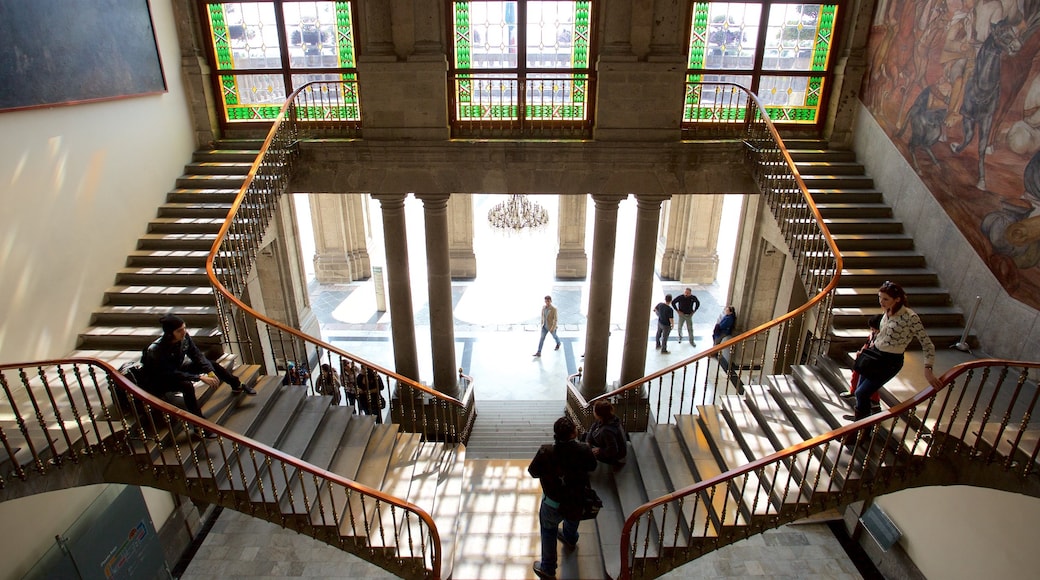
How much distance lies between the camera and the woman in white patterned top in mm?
4445

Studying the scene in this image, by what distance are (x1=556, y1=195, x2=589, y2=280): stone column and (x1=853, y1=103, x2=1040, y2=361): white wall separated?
734 centimetres

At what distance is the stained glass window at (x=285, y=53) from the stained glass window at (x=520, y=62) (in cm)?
160

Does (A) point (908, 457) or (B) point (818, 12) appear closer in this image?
(A) point (908, 457)

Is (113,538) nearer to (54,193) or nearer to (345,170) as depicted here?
(54,193)

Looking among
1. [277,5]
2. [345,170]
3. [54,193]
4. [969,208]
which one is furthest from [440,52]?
[969,208]

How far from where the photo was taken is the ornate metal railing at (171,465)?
435 cm

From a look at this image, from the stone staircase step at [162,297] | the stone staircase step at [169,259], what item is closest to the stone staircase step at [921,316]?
the stone staircase step at [162,297]

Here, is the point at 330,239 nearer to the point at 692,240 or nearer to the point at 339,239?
the point at 339,239

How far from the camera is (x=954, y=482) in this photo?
4.59 metres

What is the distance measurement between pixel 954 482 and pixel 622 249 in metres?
13.7

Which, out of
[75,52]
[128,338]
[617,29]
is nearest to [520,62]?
[617,29]

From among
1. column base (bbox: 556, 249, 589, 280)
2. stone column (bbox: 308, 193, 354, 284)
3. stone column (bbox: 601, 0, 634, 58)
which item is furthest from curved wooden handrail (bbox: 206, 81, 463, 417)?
column base (bbox: 556, 249, 589, 280)

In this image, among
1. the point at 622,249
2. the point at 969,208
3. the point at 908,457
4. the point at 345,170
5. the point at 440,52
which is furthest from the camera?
the point at 622,249

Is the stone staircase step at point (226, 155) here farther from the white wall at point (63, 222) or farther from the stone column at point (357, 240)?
the stone column at point (357, 240)
